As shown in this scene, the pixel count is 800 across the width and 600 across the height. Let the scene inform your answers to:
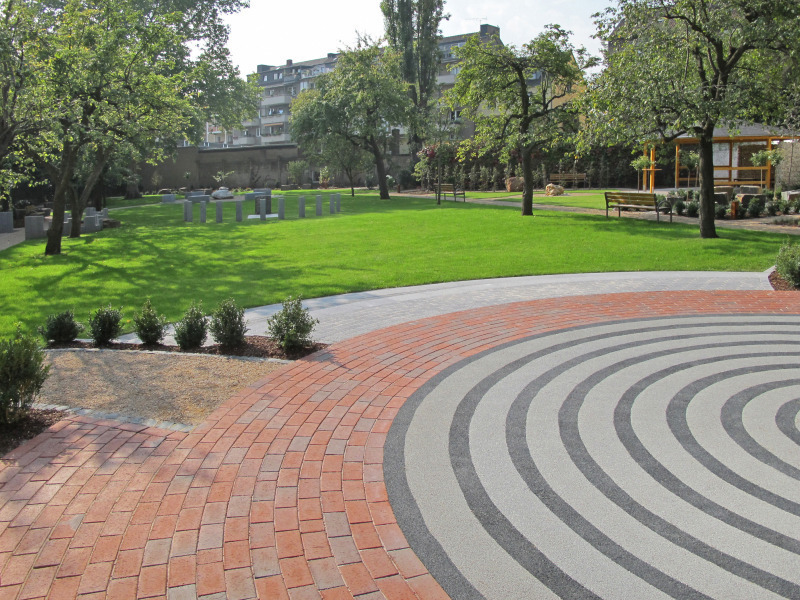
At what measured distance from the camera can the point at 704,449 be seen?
5000 mm

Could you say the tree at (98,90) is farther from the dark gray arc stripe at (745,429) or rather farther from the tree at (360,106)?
the tree at (360,106)

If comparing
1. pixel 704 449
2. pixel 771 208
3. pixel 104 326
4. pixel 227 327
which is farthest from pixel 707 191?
pixel 104 326

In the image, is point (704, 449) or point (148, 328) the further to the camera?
point (148, 328)

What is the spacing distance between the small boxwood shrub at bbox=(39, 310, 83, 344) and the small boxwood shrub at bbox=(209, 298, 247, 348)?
200 cm

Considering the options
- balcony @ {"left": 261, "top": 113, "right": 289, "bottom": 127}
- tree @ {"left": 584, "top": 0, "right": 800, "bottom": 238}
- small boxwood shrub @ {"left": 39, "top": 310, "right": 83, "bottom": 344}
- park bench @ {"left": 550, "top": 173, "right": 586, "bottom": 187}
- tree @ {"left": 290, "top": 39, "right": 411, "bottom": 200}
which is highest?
balcony @ {"left": 261, "top": 113, "right": 289, "bottom": 127}

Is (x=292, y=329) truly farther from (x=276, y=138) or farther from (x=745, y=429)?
(x=276, y=138)

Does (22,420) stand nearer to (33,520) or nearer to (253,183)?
(33,520)

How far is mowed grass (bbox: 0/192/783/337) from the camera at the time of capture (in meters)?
11.9

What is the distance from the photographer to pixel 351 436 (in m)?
5.18

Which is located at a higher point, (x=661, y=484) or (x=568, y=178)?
(x=568, y=178)

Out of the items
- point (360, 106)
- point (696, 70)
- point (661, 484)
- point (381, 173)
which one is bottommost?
point (661, 484)

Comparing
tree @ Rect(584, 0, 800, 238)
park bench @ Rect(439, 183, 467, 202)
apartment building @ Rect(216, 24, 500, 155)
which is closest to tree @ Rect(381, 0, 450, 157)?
park bench @ Rect(439, 183, 467, 202)

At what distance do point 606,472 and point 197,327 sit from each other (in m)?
5.13

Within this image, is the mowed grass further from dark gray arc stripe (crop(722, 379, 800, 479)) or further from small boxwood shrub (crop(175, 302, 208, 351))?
dark gray arc stripe (crop(722, 379, 800, 479))
